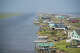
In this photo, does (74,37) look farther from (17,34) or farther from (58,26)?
(17,34)

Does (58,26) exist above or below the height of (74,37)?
above

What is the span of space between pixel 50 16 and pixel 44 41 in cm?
33

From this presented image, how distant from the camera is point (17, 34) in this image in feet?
5.95

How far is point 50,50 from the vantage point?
5.83 ft

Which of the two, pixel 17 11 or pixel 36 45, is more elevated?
pixel 17 11

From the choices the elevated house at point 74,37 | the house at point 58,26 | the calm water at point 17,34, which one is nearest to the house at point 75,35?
the elevated house at point 74,37

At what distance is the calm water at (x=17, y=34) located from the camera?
180 cm

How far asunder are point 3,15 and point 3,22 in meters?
0.09

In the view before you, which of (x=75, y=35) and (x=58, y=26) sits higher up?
(x=58, y=26)

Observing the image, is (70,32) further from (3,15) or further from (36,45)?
(3,15)

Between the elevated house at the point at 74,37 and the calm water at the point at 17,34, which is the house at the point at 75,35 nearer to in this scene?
the elevated house at the point at 74,37

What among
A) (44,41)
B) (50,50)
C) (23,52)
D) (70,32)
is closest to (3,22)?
(23,52)

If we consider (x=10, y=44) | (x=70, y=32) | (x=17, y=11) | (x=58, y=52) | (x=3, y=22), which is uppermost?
(x=17, y=11)

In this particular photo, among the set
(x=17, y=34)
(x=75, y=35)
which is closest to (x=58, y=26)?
(x=75, y=35)
